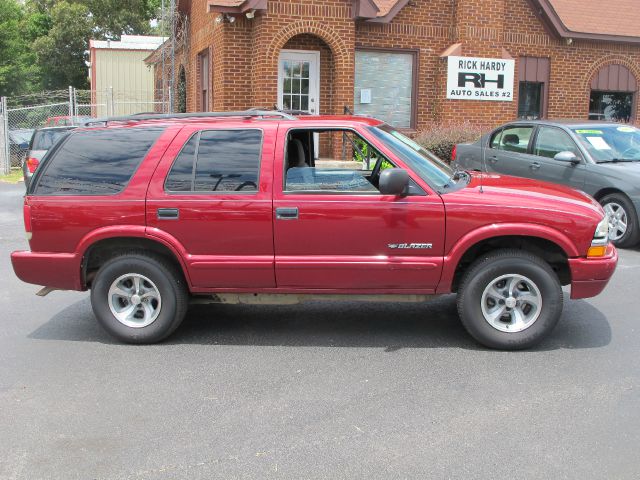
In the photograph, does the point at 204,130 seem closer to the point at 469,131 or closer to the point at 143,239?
the point at 143,239

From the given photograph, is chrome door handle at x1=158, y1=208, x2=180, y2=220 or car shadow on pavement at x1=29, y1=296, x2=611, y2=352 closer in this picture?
chrome door handle at x1=158, y1=208, x2=180, y2=220

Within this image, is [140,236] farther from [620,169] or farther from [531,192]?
[620,169]

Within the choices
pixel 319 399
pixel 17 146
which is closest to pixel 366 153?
pixel 319 399

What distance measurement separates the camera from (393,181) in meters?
4.93

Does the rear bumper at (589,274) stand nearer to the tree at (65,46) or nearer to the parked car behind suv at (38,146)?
the parked car behind suv at (38,146)

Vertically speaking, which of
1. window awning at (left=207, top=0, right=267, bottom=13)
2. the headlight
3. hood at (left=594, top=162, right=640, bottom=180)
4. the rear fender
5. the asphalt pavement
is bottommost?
the asphalt pavement

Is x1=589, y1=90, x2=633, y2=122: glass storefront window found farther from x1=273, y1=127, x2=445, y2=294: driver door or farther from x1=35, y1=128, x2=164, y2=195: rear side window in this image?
x1=35, y1=128, x2=164, y2=195: rear side window

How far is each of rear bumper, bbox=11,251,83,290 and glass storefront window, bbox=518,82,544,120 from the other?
13967mm

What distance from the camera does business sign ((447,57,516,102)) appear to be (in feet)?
51.8

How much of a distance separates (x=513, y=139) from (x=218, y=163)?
6755 mm

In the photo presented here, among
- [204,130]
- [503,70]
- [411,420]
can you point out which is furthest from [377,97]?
[411,420]

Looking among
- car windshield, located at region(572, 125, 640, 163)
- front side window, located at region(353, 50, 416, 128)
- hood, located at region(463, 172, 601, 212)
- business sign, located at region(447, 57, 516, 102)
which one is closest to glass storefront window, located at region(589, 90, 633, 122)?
business sign, located at region(447, 57, 516, 102)

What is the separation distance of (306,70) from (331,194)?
10.5 metres

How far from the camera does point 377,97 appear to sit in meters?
15.7
